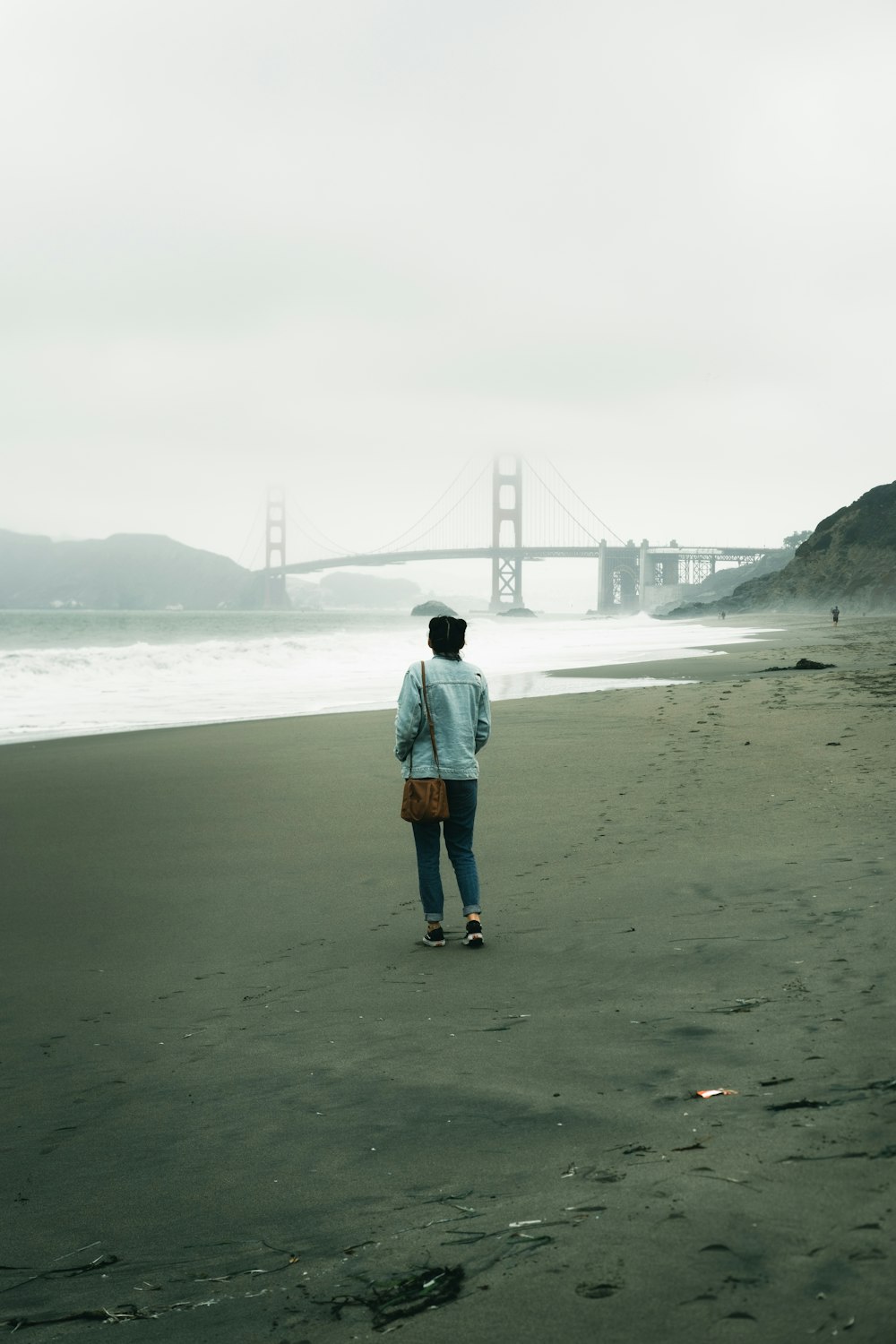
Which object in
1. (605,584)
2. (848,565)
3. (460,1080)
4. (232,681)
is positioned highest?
(605,584)

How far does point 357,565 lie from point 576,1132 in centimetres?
7373

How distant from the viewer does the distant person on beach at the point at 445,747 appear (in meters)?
4.30

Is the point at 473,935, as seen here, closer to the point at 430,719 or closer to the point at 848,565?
the point at 430,719

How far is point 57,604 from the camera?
148750mm

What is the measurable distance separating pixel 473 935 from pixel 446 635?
3.74 ft

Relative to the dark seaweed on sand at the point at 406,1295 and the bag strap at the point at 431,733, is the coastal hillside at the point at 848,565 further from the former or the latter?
the dark seaweed on sand at the point at 406,1295

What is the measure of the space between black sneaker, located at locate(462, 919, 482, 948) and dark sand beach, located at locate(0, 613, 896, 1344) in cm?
8

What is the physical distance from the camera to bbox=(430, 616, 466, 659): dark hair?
4332mm

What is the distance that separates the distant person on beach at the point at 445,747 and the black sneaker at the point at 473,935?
0.14 m

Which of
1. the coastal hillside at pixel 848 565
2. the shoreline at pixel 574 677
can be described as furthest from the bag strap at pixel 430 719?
the coastal hillside at pixel 848 565

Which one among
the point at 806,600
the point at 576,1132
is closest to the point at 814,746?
the point at 576,1132

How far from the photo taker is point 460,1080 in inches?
111

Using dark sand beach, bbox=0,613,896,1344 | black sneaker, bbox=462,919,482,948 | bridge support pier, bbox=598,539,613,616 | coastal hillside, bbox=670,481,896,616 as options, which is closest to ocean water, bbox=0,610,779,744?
dark sand beach, bbox=0,613,896,1344

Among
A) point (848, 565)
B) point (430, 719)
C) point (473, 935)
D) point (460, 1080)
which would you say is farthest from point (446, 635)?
point (848, 565)
